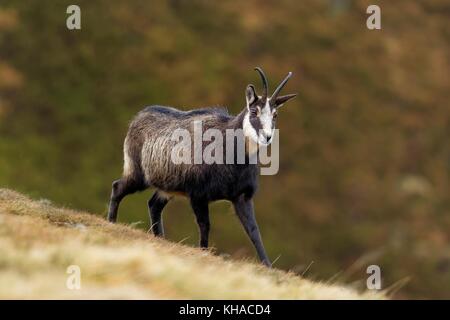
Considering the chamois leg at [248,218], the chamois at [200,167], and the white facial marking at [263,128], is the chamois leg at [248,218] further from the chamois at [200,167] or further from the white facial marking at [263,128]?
the white facial marking at [263,128]

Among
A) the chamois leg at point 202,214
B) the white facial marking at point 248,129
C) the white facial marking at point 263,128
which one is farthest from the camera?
the chamois leg at point 202,214

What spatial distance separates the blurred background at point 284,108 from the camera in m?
60.9

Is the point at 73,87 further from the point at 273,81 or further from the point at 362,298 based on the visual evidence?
the point at 362,298

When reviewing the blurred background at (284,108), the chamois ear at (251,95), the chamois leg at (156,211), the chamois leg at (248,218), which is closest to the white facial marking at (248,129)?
the chamois ear at (251,95)

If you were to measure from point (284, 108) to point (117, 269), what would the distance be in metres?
60.2

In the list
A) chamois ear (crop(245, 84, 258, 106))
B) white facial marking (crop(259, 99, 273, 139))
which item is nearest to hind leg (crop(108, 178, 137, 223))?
chamois ear (crop(245, 84, 258, 106))

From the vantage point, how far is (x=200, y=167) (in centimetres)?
1827

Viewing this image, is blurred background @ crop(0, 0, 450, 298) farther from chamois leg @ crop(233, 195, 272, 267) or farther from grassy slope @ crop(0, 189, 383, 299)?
grassy slope @ crop(0, 189, 383, 299)

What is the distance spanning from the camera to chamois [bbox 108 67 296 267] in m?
18.0

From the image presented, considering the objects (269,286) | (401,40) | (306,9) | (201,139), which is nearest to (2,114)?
(306,9)

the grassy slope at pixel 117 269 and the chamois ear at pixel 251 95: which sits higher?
the chamois ear at pixel 251 95

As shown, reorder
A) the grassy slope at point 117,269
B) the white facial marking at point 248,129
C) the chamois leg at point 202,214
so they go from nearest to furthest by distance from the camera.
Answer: the grassy slope at point 117,269
the white facial marking at point 248,129
the chamois leg at point 202,214

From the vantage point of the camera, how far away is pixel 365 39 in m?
80.4
